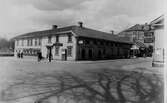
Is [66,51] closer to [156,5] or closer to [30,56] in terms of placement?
[30,56]

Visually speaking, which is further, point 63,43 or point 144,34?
point 63,43

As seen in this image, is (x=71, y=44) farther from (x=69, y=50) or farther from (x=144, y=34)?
(x=144, y=34)

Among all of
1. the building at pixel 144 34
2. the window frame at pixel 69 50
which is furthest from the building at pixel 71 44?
the building at pixel 144 34

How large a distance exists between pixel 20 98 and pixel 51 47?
53.6 feet

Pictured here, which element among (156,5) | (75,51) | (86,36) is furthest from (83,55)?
(156,5)

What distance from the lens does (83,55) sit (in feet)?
55.6

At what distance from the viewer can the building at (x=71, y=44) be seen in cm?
1644

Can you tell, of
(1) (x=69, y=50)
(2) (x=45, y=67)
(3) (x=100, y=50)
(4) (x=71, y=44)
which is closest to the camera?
(2) (x=45, y=67)

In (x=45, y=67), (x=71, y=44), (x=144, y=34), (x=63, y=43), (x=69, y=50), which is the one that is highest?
(x=63, y=43)

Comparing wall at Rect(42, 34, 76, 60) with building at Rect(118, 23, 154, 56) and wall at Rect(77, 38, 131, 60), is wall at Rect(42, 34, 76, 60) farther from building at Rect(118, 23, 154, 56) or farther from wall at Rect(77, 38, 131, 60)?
building at Rect(118, 23, 154, 56)

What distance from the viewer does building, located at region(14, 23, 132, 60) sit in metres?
16.4

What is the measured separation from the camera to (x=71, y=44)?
664 inches

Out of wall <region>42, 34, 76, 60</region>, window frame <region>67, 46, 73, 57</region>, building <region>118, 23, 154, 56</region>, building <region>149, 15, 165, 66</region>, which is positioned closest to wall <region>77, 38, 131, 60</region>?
wall <region>42, 34, 76, 60</region>

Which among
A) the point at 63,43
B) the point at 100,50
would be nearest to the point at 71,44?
the point at 63,43
